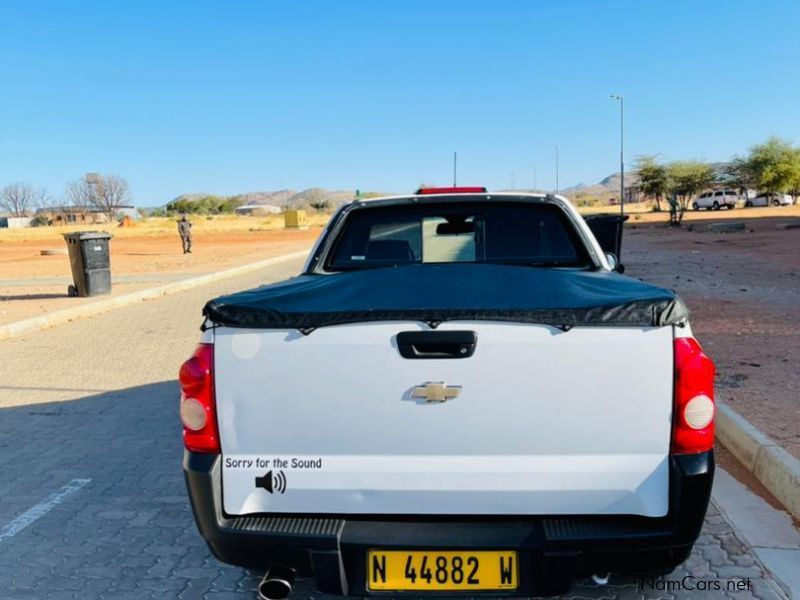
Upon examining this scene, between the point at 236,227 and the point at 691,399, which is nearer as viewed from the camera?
the point at 691,399

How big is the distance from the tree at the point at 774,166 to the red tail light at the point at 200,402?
7825 cm

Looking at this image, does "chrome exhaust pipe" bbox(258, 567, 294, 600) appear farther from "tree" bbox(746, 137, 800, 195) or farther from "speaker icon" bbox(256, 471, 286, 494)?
"tree" bbox(746, 137, 800, 195)

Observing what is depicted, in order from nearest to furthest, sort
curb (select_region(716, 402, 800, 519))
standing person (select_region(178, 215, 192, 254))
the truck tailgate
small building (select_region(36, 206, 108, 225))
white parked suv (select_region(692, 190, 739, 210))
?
the truck tailgate < curb (select_region(716, 402, 800, 519)) < standing person (select_region(178, 215, 192, 254)) < white parked suv (select_region(692, 190, 739, 210)) < small building (select_region(36, 206, 108, 225))

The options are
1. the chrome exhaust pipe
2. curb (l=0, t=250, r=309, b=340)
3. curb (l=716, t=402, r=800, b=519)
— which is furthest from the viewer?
curb (l=0, t=250, r=309, b=340)

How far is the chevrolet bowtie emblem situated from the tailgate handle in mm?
103

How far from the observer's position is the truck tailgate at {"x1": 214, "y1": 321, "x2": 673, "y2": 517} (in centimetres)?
249

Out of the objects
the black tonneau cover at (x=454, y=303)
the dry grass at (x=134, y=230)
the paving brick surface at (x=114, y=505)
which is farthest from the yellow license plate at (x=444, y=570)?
the dry grass at (x=134, y=230)

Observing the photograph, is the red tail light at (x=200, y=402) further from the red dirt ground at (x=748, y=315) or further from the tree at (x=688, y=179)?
the tree at (x=688, y=179)

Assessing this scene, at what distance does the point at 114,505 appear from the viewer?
Result: 14.8ft

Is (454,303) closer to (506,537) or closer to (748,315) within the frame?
(506,537)

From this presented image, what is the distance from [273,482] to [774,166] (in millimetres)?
79598

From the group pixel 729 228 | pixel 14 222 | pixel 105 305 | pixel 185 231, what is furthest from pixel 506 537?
pixel 14 222

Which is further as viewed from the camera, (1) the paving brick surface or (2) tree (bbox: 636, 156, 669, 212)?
(2) tree (bbox: 636, 156, 669, 212)

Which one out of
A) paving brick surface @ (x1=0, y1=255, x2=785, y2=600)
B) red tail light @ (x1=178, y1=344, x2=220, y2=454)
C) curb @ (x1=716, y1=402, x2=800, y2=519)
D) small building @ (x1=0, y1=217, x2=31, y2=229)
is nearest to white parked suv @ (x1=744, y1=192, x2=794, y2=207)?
paving brick surface @ (x1=0, y1=255, x2=785, y2=600)
